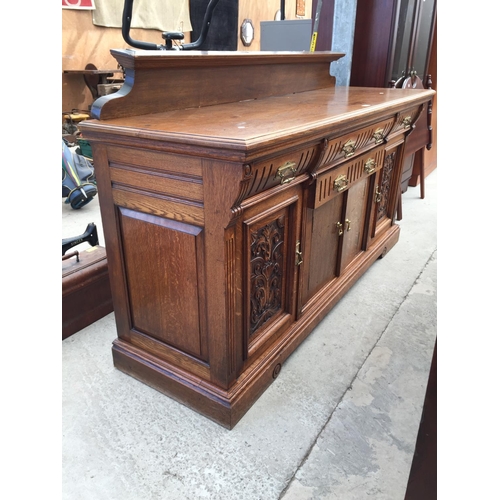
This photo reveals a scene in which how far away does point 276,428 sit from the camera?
5.17 ft

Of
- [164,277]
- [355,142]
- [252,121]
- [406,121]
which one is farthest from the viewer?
[406,121]

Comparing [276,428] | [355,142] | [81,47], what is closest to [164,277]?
[276,428]

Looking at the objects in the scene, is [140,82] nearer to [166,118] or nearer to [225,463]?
[166,118]

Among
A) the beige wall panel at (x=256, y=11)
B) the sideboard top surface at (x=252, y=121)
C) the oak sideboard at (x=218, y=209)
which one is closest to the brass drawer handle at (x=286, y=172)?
the oak sideboard at (x=218, y=209)

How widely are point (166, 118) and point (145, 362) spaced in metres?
0.96

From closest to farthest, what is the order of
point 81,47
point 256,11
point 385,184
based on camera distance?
point 385,184
point 81,47
point 256,11

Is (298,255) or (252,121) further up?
(252,121)

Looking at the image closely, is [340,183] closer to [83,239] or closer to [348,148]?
[348,148]

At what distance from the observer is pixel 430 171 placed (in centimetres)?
528

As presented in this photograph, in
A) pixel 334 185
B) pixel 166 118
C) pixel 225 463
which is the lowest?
pixel 225 463

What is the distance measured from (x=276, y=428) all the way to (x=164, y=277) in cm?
69

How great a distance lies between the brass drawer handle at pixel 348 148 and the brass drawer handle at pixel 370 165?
34 cm

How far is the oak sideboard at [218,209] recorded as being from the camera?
1286 millimetres

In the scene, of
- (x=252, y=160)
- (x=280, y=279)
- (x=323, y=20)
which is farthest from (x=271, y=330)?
(x=323, y=20)
